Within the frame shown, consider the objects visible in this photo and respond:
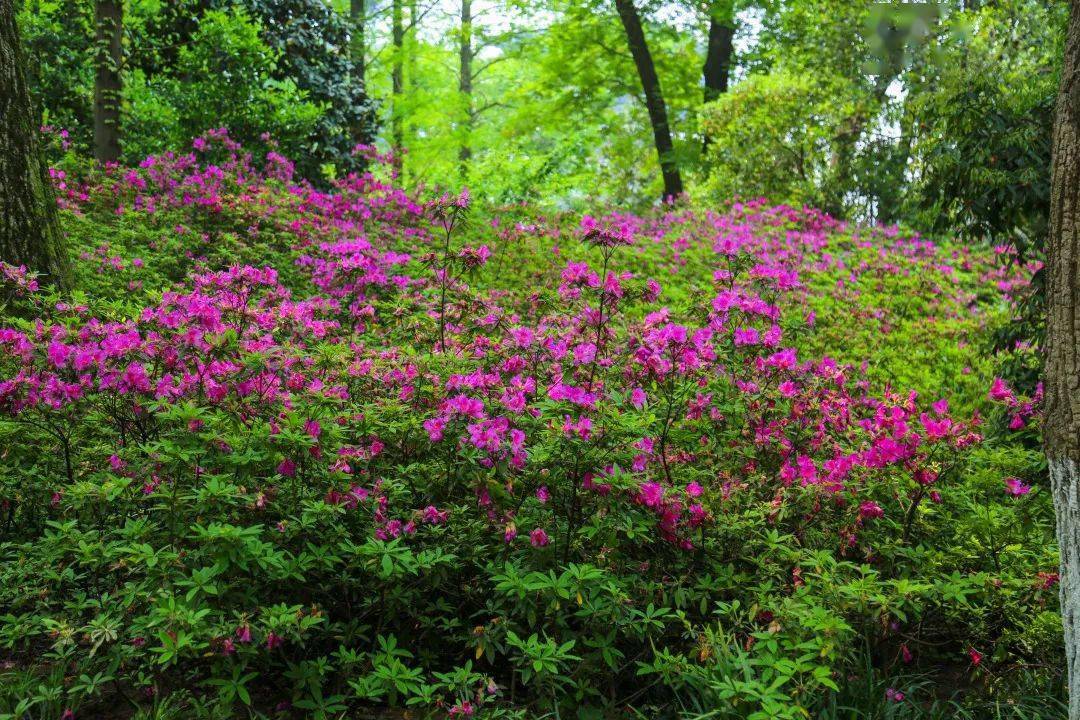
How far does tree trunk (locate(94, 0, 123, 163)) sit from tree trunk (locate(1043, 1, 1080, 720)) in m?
8.32

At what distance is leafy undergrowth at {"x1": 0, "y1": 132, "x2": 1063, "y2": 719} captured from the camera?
2631mm

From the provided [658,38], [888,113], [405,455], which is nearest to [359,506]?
[405,455]

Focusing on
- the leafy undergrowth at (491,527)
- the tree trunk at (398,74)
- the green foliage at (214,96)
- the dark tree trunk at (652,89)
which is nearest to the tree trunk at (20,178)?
the leafy undergrowth at (491,527)

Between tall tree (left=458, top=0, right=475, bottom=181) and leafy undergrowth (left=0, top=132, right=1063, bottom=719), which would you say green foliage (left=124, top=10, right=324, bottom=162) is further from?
tall tree (left=458, top=0, right=475, bottom=181)

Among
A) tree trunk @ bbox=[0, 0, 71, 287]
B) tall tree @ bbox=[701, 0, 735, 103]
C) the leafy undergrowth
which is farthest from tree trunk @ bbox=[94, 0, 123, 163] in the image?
tall tree @ bbox=[701, 0, 735, 103]

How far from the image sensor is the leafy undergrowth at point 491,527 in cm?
263

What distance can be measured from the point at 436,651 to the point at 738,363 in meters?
2.03

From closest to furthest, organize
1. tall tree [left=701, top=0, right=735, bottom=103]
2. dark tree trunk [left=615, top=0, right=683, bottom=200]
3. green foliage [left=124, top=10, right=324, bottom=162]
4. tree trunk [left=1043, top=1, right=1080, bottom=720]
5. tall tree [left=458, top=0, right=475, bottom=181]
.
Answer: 1. tree trunk [left=1043, top=1, right=1080, bottom=720]
2. green foliage [left=124, top=10, right=324, bottom=162]
3. dark tree trunk [left=615, top=0, right=683, bottom=200]
4. tall tree [left=701, top=0, right=735, bottom=103]
5. tall tree [left=458, top=0, right=475, bottom=181]

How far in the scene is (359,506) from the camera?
303cm

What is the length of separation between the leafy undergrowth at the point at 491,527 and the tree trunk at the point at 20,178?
1.19 metres

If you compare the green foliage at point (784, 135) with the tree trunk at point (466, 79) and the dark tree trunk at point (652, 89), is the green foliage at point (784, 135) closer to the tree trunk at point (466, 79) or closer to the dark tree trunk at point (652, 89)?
the dark tree trunk at point (652, 89)

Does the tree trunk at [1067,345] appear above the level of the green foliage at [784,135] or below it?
below

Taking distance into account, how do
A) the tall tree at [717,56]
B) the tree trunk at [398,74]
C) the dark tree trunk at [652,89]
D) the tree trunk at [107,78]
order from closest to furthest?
the tree trunk at [107,78] < the dark tree trunk at [652,89] < the tall tree at [717,56] < the tree trunk at [398,74]

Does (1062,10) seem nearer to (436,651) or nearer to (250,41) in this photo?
(436,651)
